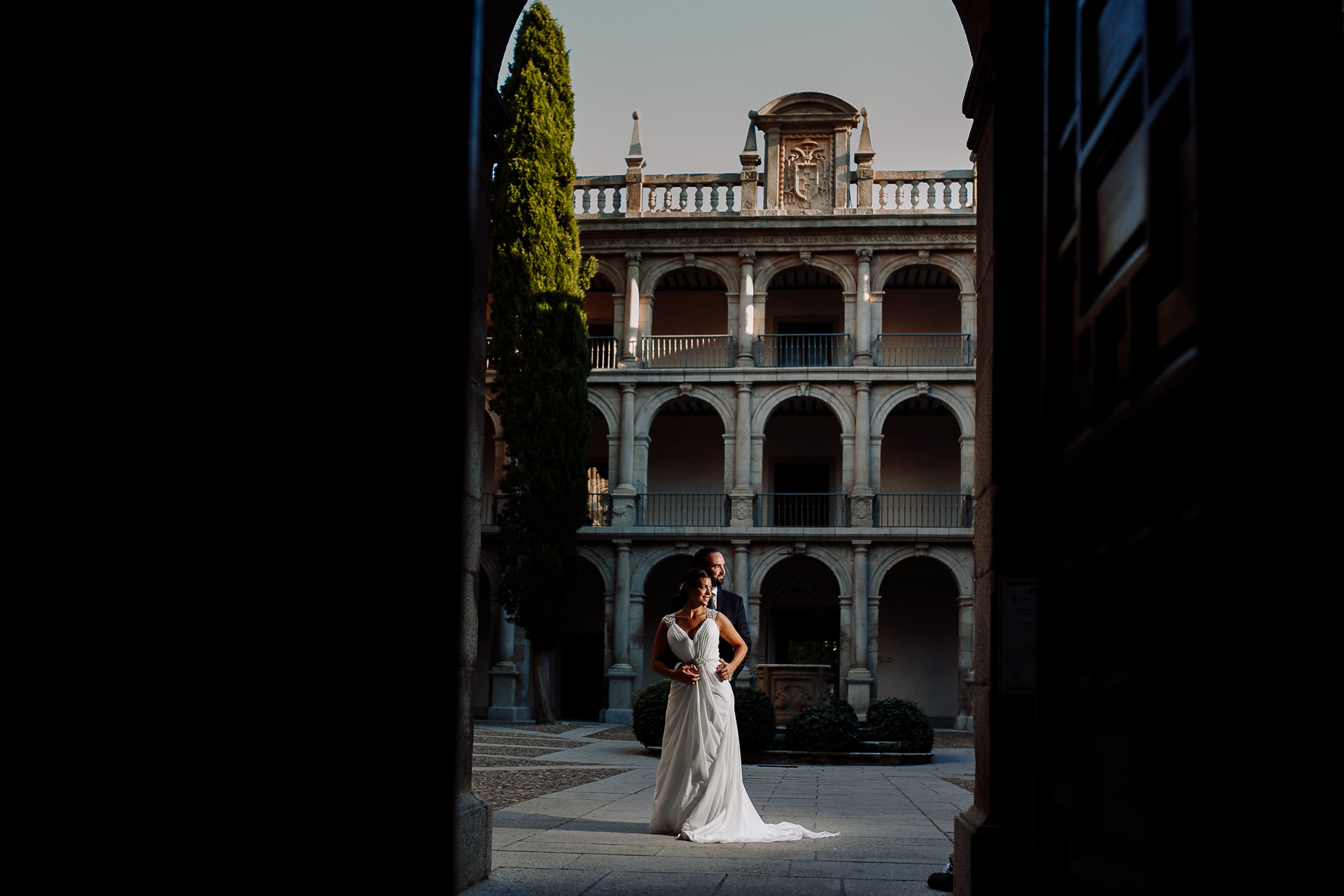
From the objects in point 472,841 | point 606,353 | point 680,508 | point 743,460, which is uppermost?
point 606,353

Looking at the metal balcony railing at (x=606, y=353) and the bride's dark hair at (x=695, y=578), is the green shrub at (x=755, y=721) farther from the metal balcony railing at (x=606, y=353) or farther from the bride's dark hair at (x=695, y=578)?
the metal balcony railing at (x=606, y=353)

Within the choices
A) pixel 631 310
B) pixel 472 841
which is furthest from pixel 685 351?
pixel 472 841

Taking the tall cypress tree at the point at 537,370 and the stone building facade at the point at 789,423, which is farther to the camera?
the stone building facade at the point at 789,423

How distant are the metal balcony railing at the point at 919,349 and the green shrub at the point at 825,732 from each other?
1215 cm

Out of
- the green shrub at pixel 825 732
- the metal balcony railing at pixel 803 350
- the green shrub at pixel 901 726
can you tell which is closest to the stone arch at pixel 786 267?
the metal balcony railing at pixel 803 350

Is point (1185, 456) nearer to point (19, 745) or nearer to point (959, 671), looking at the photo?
point (19, 745)

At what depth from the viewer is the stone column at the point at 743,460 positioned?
78.2ft

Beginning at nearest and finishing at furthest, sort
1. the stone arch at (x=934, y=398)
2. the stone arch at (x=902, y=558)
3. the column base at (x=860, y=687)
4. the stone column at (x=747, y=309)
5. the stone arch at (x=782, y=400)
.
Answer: the column base at (x=860, y=687), the stone arch at (x=902, y=558), the stone arch at (x=934, y=398), the stone arch at (x=782, y=400), the stone column at (x=747, y=309)

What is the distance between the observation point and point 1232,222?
1.77 meters

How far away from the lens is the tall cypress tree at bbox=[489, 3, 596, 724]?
2073cm

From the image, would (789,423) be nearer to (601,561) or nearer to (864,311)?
(864,311)

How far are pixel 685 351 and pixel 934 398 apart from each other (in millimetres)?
5747

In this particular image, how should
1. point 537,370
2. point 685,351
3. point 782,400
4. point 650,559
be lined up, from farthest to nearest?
point 685,351 → point 782,400 → point 650,559 → point 537,370

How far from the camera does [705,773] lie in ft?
20.9
